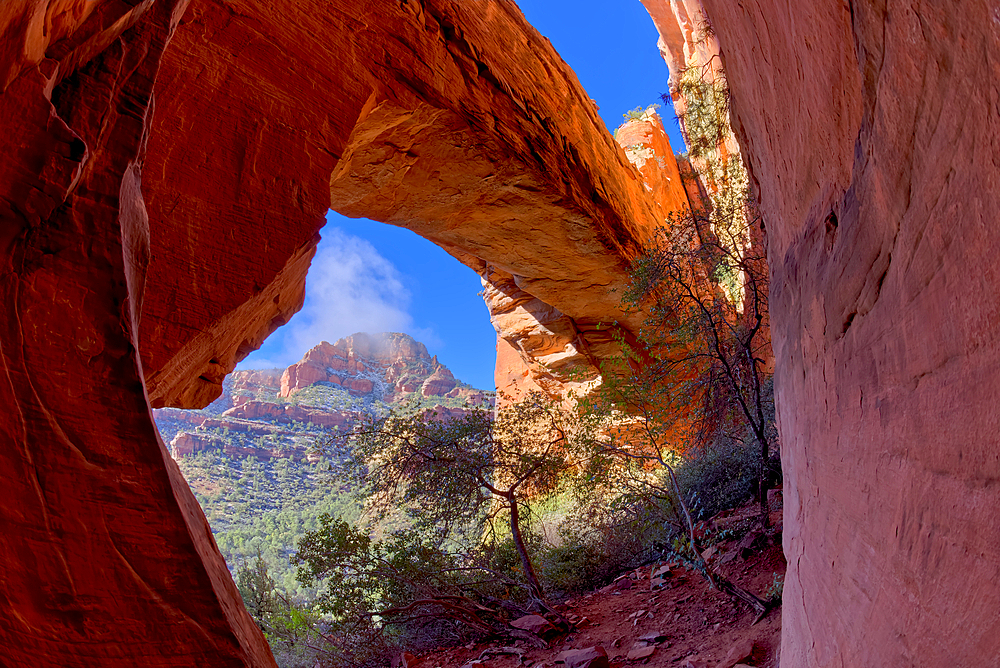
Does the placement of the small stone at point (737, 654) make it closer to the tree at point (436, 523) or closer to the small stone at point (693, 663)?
the small stone at point (693, 663)

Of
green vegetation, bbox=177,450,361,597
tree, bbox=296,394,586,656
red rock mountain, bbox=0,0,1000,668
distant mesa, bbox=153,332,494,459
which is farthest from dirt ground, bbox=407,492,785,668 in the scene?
distant mesa, bbox=153,332,494,459

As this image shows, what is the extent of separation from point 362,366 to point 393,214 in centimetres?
6085

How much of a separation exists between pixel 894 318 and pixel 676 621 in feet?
16.6

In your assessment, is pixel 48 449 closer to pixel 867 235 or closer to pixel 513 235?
pixel 867 235

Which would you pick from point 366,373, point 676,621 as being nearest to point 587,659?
point 676,621

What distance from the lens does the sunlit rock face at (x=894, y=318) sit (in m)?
1.13

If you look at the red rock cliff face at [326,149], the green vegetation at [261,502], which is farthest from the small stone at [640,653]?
the green vegetation at [261,502]

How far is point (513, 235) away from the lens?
10.9m

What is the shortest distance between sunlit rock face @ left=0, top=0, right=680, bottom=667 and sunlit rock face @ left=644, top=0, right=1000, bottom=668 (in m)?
2.21

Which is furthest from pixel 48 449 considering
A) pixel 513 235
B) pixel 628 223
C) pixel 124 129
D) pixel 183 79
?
pixel 628 223

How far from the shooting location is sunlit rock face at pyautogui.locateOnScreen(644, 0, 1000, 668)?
3.69ft

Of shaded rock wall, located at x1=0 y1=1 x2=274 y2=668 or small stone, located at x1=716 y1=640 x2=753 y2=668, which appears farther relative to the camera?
small stone, located at x1=716 y1=640 x2=753 y2=668

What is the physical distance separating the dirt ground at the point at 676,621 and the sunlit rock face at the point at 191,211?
13.2ft

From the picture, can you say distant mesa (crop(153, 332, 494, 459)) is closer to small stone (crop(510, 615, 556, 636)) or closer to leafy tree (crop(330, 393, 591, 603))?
leafy tree (crop(330, 393, 591, 603))
